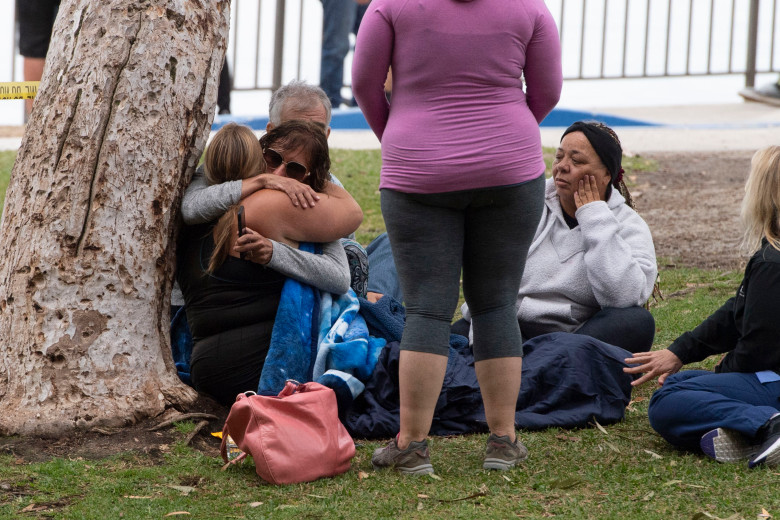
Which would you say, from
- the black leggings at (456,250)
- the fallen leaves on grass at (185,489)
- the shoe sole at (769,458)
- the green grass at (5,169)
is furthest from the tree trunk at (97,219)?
the green grass at (5,169)

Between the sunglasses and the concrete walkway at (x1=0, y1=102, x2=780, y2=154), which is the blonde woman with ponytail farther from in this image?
the concrete walkway at (x1=0, y1=102, x2=780, y2=154)

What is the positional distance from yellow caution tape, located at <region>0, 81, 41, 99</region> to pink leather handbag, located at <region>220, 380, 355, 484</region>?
6.99 feet

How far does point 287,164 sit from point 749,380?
1.91m

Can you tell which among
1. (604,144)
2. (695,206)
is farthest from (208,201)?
(695,206)

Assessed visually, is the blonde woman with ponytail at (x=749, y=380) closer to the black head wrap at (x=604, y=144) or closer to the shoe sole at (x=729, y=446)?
the shoe sole at (x=729, y=446)

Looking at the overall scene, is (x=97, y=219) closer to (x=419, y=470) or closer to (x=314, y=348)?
(x=314, y=348)

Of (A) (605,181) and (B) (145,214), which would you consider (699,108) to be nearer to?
(A) (605,181)

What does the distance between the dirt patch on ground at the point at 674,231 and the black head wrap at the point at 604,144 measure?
197cm

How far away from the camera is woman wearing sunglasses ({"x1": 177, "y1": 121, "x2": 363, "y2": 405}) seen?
3.83 meters

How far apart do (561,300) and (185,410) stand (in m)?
1.70

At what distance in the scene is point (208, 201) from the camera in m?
3.85

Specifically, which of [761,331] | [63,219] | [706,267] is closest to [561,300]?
[761,331]

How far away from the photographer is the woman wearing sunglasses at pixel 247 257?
12.6 ft

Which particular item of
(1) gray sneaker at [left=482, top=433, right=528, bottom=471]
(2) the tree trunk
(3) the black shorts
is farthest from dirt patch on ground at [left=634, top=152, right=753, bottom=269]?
(3) the black shorts
